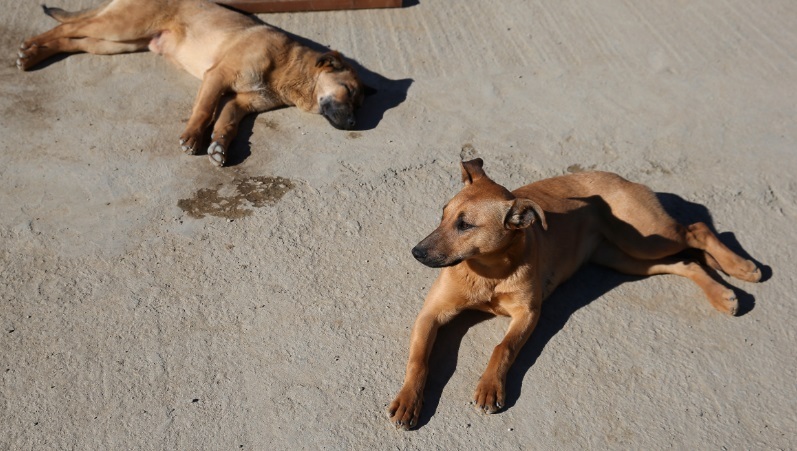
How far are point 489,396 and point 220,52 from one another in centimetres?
425

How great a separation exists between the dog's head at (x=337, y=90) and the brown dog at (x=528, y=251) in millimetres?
1967

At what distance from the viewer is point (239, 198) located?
5875 mm

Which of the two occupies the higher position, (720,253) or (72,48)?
(720,253)

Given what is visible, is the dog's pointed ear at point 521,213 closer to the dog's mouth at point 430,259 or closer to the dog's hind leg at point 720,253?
the dog's mouth at point 430,259

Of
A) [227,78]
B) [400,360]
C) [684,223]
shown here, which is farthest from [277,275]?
[684,223]

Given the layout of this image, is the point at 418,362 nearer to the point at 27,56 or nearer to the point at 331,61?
the point at 331,61

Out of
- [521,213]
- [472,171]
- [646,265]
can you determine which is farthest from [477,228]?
[646,265]

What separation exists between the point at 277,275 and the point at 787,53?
571 cm

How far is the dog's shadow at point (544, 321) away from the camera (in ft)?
15.3

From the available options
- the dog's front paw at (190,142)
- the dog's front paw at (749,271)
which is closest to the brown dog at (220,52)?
the dog's front paw at (190,142)

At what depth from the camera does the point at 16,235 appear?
5.38 m

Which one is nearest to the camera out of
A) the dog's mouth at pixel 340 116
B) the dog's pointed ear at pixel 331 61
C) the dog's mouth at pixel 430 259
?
the dog's mouth at pixel 430 259

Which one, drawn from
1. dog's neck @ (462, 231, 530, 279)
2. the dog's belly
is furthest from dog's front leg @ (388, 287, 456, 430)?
the dog's belly

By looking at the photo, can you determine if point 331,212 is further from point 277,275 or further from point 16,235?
point 16,235
